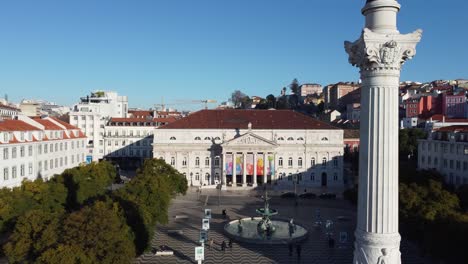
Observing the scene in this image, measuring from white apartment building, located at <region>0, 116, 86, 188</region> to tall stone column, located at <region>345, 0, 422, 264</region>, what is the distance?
38.6m

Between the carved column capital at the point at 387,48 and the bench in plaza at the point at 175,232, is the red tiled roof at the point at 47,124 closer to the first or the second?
the bench in plaza at the point at 175,232

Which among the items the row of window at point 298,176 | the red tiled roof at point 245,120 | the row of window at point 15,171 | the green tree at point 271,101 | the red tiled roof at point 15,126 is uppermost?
the green tree at point 271,101

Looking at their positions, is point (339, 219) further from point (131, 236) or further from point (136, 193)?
point (131, 236)

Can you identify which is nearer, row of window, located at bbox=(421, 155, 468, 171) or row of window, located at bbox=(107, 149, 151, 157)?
row of window, located at bbox=(421, 155, 468, 171)

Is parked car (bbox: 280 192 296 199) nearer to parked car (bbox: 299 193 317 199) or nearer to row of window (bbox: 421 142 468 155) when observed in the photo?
parked car (bbox: 299 193 317 199)

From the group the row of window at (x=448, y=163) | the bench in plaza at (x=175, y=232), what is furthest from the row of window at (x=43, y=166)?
the row of window at (x=448, y=163)

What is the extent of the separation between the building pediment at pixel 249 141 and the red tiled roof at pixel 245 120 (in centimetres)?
324

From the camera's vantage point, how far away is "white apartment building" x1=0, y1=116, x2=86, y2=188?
42994 millimetres


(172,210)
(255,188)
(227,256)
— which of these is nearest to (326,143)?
(255,188)

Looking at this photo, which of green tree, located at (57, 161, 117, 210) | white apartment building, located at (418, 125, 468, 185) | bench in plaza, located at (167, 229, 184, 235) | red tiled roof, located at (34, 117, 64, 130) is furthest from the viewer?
red tiled roof, located at (34, 117, 64, 130)

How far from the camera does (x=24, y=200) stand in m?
32.0

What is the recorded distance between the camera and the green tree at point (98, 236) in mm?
22984

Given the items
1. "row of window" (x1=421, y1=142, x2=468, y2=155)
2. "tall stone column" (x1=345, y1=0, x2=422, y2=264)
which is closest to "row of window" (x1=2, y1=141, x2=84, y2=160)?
"tall stone column" (x1=345, y1=0, x2=422, y2=264)

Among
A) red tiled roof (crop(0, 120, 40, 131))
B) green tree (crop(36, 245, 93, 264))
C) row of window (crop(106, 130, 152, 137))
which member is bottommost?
green tree (crop(36, 245, 93, 264))
